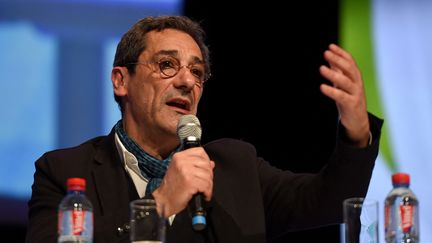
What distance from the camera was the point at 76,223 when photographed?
1.95 meters

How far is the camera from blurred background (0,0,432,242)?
4.03 meters

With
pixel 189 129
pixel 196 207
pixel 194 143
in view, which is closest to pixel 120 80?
pixel 189 129

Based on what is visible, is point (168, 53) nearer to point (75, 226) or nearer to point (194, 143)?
point (194, 143)

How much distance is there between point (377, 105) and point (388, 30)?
1.34 feet

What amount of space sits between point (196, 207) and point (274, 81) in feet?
8.39

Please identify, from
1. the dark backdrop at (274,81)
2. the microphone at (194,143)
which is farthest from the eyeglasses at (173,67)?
the dark backdrop at (274,81)

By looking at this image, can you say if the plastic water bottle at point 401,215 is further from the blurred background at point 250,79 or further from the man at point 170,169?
the blurred background at point 250,79

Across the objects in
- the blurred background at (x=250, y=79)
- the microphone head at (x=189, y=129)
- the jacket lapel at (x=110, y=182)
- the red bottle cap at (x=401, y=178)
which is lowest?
the red bottle cap at (x=401, y=178)

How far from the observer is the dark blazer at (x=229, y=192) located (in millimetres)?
2342

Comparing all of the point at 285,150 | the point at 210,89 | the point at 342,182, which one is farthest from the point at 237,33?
the point at 342,182

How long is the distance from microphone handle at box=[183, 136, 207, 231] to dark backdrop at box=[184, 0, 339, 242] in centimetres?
225

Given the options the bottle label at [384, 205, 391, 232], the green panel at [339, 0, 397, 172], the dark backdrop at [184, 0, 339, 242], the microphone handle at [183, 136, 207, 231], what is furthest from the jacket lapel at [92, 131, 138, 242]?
the green panel at [339, 0, 397, 172]

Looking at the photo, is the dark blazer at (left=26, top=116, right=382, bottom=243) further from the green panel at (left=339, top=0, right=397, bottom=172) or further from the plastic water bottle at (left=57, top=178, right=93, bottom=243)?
the green panel at (left=339, top=0, right=397, bottom=172)

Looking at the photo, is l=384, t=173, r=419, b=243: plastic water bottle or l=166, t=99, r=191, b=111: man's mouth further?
l=166, t=99, r=191, b=111: man's mouth
